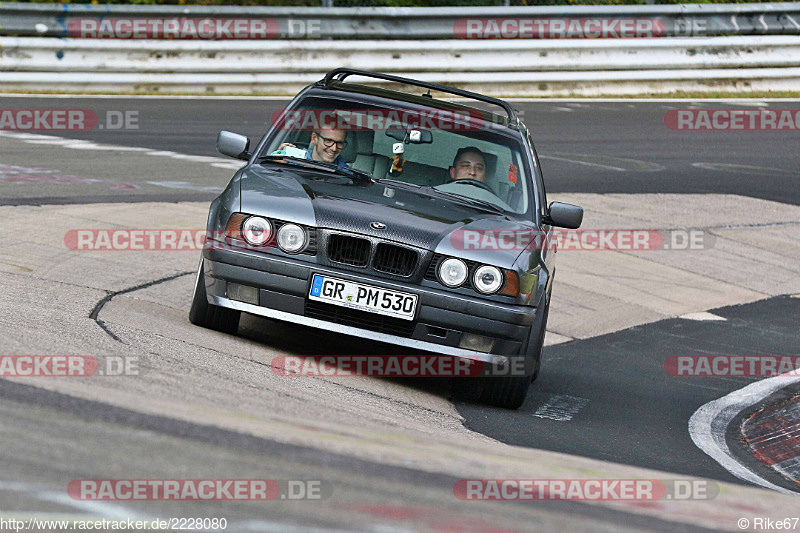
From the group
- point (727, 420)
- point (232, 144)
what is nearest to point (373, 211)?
point (232, 144)

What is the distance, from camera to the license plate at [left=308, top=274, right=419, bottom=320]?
20.7ft

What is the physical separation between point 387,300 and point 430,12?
1559 cm

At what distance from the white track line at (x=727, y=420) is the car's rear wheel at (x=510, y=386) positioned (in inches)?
39.8

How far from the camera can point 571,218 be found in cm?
729

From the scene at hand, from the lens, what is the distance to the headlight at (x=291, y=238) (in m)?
6.39

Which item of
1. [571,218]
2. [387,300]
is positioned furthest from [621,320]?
[387,300]

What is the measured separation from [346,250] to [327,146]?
4.28 ft
